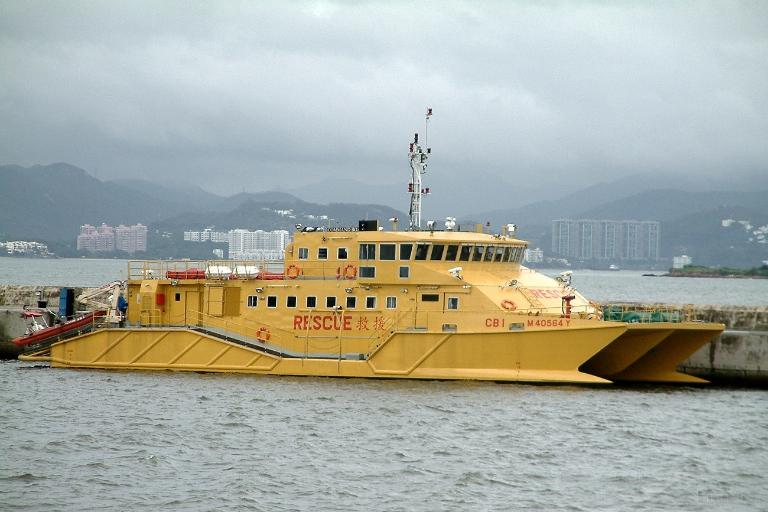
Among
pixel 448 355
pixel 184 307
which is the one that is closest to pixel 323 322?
pixel 448 355

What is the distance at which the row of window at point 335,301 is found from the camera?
28.7m

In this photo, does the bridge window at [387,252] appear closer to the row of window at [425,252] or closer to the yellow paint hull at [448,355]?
the row of window at [425,252]

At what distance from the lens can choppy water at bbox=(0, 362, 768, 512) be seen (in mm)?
19078

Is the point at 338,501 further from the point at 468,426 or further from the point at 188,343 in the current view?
the point at 188,343

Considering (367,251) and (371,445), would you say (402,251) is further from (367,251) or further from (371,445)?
(371,445)

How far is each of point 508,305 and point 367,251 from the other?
406 centimetres

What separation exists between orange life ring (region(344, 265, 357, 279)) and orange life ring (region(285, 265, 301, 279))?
4.76 ft

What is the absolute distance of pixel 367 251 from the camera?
29516mm

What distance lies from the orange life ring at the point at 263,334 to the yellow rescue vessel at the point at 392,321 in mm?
28

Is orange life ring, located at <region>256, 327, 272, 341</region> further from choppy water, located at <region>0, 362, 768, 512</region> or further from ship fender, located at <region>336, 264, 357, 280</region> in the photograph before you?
ship fender, located at <region>336, 264, 357, 280</region>

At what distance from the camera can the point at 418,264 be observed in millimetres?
29062

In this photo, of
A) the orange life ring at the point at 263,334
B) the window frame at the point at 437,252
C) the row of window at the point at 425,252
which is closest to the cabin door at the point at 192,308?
the orange life ring at the point at 263,334

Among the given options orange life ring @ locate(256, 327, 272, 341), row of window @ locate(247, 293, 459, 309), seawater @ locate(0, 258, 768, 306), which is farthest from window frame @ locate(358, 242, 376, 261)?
seawater @ locate(0, 258, 768, 306)

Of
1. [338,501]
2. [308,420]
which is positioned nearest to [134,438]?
[308,420]
